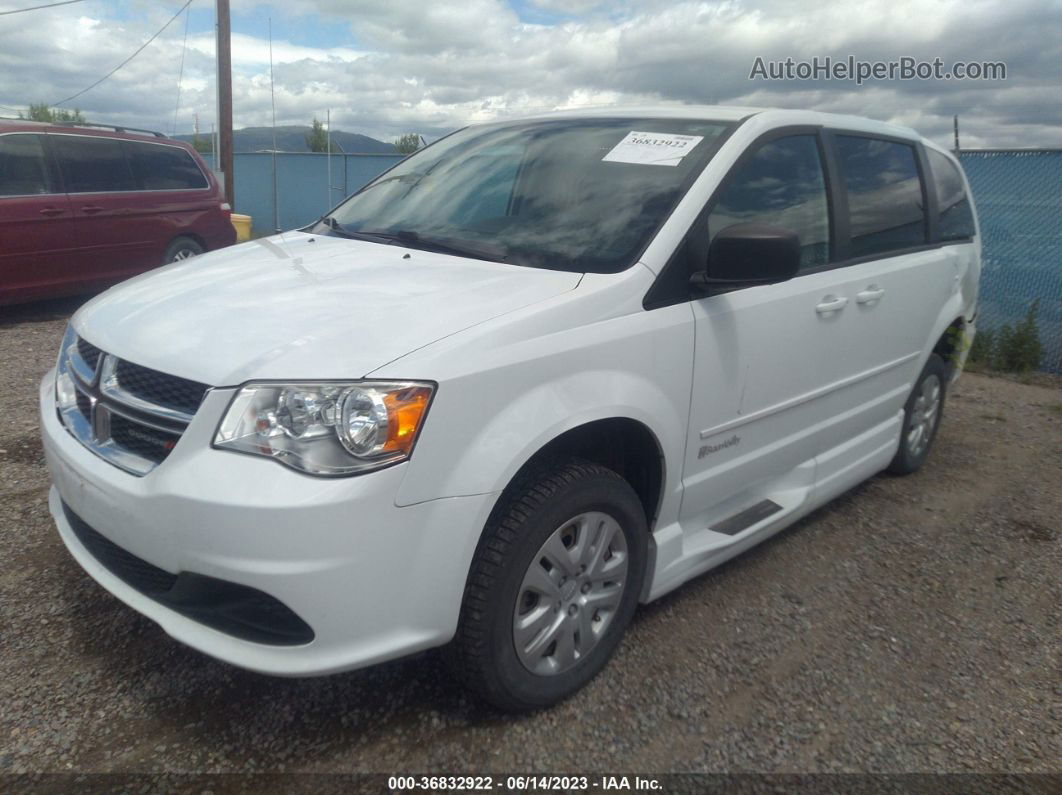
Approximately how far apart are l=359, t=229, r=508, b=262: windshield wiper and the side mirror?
65 centimetres

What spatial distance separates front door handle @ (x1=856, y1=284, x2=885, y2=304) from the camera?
3.48 meters

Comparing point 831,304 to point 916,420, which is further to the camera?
point 916,420

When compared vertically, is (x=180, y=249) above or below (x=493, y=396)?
below

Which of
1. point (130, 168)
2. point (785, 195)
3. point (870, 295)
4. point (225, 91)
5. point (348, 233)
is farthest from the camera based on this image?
point (225, 91)

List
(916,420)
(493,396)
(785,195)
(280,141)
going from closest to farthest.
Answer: (493,396), (785,195), (916,420), (280,141)

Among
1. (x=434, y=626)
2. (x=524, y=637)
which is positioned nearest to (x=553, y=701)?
(x=524, y=637)

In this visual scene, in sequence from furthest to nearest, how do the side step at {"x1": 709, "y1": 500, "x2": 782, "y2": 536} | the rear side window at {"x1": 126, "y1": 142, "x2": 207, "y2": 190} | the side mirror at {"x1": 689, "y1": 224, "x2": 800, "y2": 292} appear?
the rear side window at {"x1": 126, "y1": 142, "x2": 207, "y2": 190} → the side step at {"x1": 709, "y1": 500, "x2": 782, "y2": 536} → the side mirror at {"x1": 689, "y1": 224, "x2": 800, "y2": 292}

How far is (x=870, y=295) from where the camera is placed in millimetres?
3547

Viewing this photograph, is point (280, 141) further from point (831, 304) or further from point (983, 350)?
point (831, 304)

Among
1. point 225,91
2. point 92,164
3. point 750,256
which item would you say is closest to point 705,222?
point 750,256

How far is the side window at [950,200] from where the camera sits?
432cm

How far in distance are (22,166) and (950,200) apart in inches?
284

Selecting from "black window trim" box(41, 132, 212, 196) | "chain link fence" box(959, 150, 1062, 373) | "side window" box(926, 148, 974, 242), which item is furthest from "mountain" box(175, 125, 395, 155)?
"side window" box(926, 148, 974, 242)

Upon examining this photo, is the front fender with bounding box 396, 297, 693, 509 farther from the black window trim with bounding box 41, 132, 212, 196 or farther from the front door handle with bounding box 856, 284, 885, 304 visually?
the black window trim with bounding box 41, 132, 212, 196
